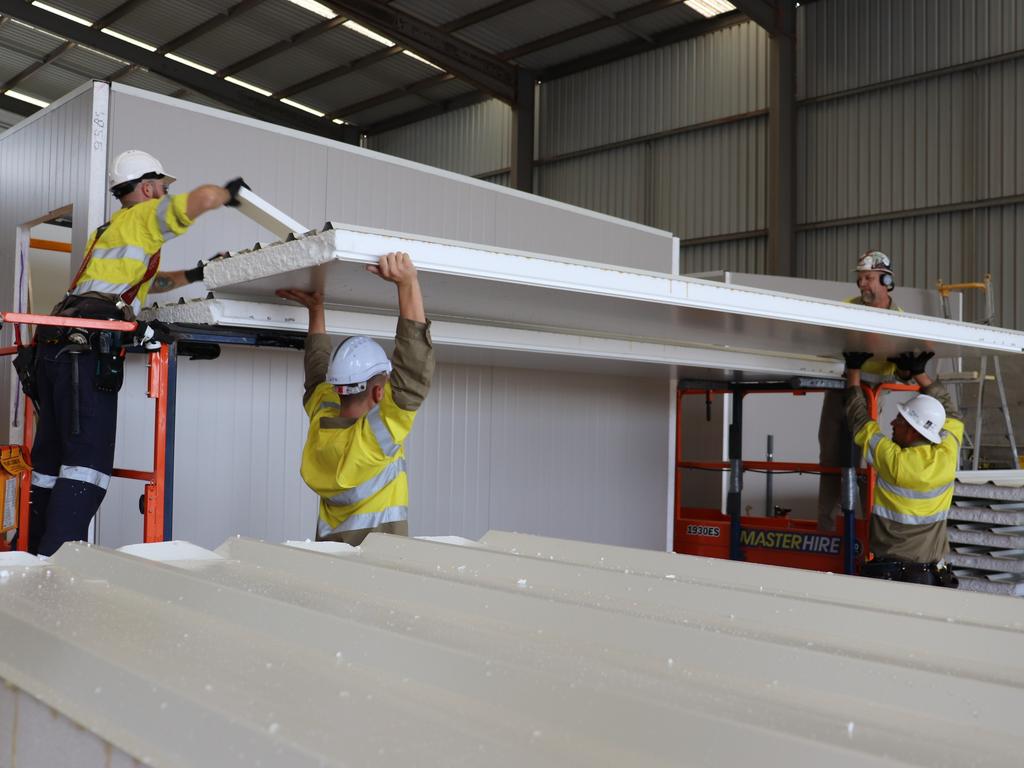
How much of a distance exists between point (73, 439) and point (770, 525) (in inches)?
211

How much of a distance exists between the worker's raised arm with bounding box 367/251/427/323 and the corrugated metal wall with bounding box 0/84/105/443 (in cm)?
216

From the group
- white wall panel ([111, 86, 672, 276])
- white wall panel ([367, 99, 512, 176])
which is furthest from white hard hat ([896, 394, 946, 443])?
white wall panel ([367, 99, 512, 176])

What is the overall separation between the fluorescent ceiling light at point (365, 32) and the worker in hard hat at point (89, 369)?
13.8 metres

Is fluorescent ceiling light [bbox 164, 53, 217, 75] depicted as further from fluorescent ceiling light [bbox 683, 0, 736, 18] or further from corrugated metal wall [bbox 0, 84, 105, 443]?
corrugated metal wall [bbox 0, 84, 105, 443]

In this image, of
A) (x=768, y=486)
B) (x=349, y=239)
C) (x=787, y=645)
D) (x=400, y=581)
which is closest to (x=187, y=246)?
(x=349, y=239)

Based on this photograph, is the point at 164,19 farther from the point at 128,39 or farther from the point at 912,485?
the point at 912,485

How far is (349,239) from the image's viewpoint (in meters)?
2.98

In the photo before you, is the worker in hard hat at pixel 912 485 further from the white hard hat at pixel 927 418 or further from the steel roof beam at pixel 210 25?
the steel roof beam at pixel 210 25

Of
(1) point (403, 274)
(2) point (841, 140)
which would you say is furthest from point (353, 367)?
(2) point (841, 140)

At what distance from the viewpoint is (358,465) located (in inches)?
134

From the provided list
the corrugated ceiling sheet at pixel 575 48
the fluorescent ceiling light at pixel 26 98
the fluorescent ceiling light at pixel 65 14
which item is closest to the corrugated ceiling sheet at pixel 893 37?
the corrugated ceiling sheet at pixel 575 48

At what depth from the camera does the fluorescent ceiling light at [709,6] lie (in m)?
15.9

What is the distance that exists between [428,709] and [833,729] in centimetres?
36

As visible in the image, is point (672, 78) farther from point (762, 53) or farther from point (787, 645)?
point (787, 645)
